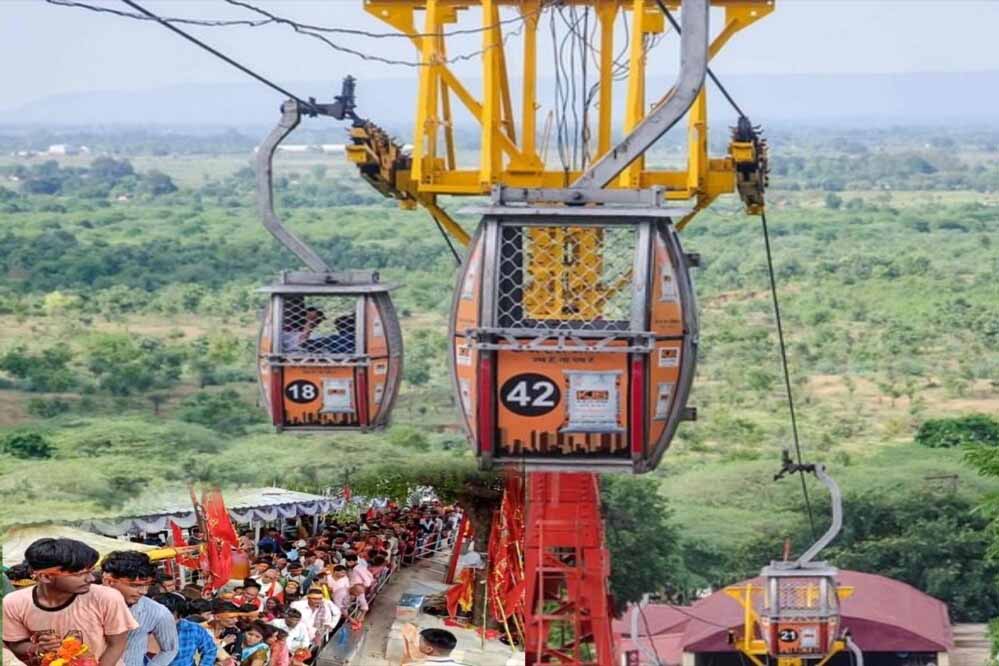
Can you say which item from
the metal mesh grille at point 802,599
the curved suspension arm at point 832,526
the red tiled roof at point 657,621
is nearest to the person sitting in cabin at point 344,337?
the curved suspension arm at point 832,526

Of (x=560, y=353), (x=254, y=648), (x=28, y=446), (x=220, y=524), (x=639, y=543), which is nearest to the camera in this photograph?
(x=560, y=353)

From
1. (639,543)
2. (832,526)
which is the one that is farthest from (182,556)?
(639,543)

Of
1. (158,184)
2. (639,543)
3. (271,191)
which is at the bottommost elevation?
(639,543)

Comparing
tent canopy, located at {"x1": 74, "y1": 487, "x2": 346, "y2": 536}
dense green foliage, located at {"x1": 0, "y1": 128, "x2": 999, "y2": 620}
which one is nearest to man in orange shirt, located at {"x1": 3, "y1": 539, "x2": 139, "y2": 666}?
tent canopy, located at {"x1": 74, "y1": 487, "x2": 346, "y2": 536}

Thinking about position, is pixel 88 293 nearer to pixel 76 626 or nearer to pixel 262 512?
pixel 262 512

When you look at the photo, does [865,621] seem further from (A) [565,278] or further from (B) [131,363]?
(B) [131,363]

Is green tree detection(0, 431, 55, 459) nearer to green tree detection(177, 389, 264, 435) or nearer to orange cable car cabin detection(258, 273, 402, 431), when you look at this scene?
green tree detection(177, 389, 264, 435)
